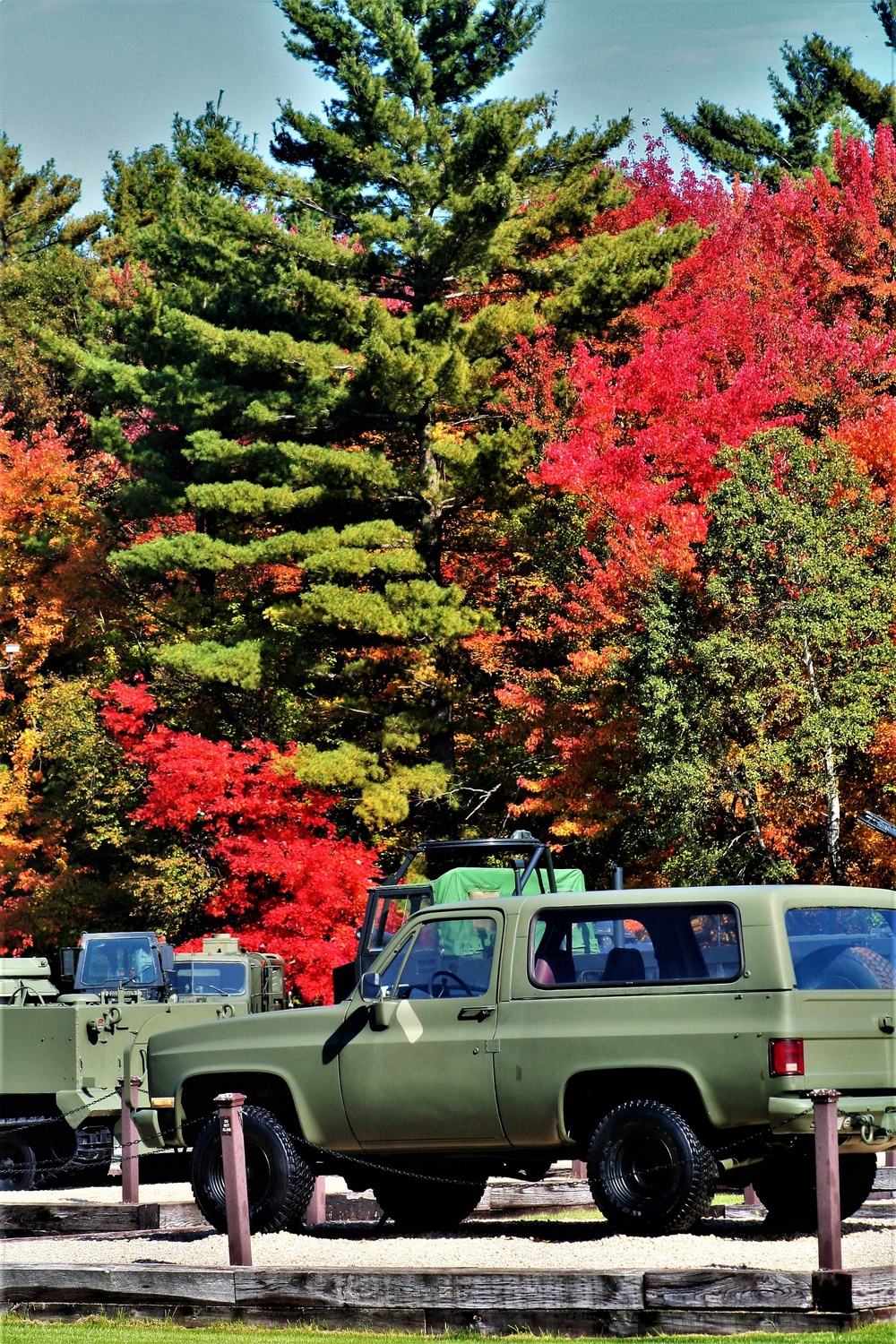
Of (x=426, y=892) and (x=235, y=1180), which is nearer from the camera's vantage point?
(x=235, y=1180)

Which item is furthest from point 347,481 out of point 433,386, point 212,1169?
point 212,1169

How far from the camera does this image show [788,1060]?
30.8 feet

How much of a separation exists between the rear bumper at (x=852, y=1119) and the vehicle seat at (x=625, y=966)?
1.10 meters

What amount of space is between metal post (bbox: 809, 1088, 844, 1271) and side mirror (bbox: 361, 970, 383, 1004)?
294cm

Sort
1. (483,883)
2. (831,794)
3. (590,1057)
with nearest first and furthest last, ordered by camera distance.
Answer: (590,1057) < (483,883) < (831,794)

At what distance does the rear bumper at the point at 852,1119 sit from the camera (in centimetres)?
934

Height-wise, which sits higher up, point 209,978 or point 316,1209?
point 209,978

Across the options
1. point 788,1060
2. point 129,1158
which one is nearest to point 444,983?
point 788,1060

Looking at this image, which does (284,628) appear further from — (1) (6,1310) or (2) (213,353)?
(1) (6,1310)

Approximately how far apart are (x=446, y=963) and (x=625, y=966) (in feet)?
3.73

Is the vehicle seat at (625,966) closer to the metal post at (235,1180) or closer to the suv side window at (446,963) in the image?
the suv side window at (446,963)

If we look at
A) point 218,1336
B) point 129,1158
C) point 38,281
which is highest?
point 38,281

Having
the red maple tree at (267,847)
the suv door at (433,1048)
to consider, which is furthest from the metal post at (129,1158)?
the red maple tree at (267,847)

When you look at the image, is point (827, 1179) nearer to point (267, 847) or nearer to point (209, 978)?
point (209, 978)
